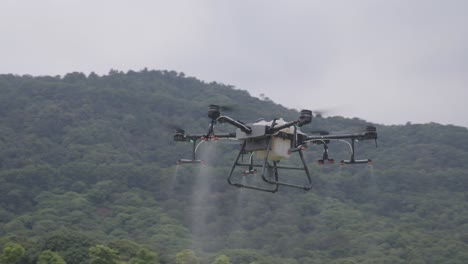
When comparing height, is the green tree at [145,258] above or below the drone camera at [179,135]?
below

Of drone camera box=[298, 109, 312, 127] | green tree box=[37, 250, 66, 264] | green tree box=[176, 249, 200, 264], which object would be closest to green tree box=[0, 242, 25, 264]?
green tree box=[37, 250, 66, 264]

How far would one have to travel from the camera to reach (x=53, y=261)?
40.2m

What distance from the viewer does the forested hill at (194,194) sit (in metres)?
67.2

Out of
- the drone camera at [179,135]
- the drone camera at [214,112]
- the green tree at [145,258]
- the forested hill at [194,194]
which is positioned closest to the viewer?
the drone camera at [214,112]

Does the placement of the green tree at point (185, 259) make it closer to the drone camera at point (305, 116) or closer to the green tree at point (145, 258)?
the green tree at point (145, 258)

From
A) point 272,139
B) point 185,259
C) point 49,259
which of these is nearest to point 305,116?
point 272,139

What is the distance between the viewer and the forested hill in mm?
67250

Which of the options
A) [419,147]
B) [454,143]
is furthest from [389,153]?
[454,143]

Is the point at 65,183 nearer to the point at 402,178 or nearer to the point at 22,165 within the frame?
the point at 22,165

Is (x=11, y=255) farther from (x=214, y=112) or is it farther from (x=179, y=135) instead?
(x=214, y=112)

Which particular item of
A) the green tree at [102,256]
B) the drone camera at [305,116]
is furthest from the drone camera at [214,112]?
the green tree at [102,256]

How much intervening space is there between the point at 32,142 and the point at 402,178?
44852 mm

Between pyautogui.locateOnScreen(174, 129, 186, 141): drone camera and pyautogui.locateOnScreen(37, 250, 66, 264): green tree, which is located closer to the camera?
pyautogui.locateOnScreen(174, 129, 186, 141): drone camera

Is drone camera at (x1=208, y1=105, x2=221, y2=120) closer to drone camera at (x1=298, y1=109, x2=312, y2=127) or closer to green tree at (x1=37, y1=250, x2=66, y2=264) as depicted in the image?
drone camera at (x1=298, y1=109, x2=312, y2=127)
